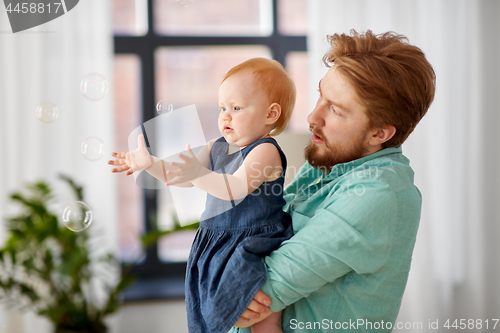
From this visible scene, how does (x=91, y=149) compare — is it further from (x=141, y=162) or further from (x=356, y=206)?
(x=356, y=206)

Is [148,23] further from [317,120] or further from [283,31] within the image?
[317,120]

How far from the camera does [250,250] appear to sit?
97 centimetres

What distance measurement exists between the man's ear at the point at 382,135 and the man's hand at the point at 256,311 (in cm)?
51

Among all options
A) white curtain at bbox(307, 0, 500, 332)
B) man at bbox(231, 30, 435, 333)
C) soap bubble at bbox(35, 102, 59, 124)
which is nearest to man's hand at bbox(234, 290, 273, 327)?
man at bbox(231, 30, 435, 333)

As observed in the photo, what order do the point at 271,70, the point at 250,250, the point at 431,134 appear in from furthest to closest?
the point at 431,134 < the point at 271,70 < the point at 250,250

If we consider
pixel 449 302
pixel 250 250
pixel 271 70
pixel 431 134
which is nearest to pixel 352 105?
pixel 271 70

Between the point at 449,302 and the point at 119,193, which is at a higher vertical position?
the point at 119,193

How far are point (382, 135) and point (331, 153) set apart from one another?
0.14 m

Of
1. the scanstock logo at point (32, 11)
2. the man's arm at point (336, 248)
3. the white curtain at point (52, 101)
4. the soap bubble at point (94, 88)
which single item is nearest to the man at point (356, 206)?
the man's arm at point (336, 248)

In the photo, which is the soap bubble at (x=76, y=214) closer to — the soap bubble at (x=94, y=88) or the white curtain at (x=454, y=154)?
the soap bubble at (x=94, y=88)

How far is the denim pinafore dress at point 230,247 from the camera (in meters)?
0.95

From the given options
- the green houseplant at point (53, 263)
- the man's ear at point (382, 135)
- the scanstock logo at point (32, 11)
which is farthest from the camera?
the scanstock logo at point (32, 11)

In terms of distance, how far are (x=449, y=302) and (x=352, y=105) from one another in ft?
7.12

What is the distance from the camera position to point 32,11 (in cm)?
238
